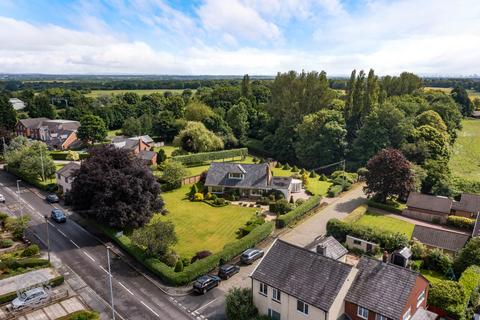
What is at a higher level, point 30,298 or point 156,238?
point 156,238

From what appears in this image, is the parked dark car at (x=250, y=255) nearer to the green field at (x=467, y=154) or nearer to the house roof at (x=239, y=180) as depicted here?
the house roof at (x=239, y=180)

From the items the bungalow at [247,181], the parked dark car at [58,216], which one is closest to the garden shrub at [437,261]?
the bungalow at [247,181]

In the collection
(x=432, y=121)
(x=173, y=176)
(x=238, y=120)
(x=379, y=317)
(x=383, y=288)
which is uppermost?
(x=432, y=121)

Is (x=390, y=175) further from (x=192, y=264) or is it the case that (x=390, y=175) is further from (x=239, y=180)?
(x=192, y=264)

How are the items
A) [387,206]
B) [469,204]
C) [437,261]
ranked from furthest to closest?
[387,206]
[469,204]
[437,261]

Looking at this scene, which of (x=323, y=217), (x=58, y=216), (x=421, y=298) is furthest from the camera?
(x=323, y=217)

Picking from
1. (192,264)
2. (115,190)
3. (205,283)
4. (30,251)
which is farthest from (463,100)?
(30,251)

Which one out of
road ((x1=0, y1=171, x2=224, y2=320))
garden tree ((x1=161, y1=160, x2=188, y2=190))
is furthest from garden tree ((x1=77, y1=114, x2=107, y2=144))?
road ((x1=0, y1=171, x2=224, y2=320))

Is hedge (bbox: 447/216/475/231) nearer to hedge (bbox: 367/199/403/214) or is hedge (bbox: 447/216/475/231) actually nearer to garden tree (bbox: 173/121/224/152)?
hedge (bbox: 367/199/403/214)

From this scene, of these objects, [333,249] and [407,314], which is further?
[333,249]
